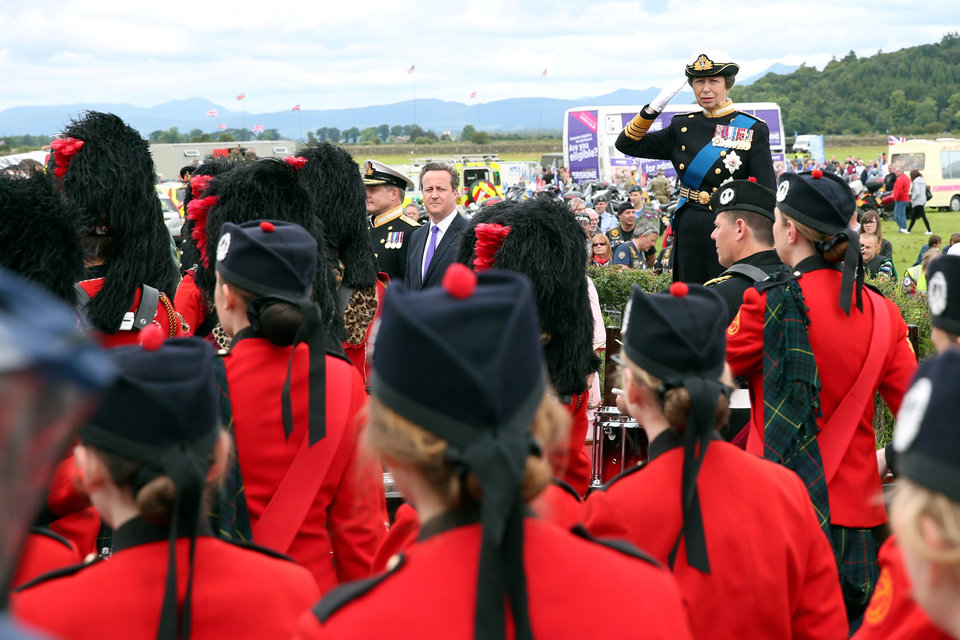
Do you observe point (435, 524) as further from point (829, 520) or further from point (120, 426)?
point (829, 520)

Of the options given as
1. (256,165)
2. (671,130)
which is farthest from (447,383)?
(671,130)

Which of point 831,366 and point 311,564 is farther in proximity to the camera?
point 831,366

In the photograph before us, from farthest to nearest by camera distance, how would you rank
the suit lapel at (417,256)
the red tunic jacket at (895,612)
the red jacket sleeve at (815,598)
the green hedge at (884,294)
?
the suit lapel at (417,256), the green hedge at (884,294), the red jacket sleeve at (815,598), the red tunic jacket at (895,612)

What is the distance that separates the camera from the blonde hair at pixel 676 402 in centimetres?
231

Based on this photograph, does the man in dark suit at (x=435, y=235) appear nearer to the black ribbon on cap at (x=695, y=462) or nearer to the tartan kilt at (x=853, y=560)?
the tartan kilt at (x=853, y=560)

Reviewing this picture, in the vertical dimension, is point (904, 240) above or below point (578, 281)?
below

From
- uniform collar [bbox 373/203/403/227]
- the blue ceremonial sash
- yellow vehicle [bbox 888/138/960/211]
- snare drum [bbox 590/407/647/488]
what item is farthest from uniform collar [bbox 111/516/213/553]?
yellow vehicle [bbox 888/138/960/211]

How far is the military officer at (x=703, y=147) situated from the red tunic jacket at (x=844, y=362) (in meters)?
2.41

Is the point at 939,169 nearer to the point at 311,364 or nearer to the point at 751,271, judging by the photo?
the point at 751,271

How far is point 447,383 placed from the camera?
4.75ft

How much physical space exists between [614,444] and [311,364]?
1802 mm

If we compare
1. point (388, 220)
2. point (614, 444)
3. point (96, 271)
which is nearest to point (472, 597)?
point (614, 444)

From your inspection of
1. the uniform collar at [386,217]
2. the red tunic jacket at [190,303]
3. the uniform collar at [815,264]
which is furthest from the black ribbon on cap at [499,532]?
the uniform collar at [386,217]

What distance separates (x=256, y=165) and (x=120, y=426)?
268cm
